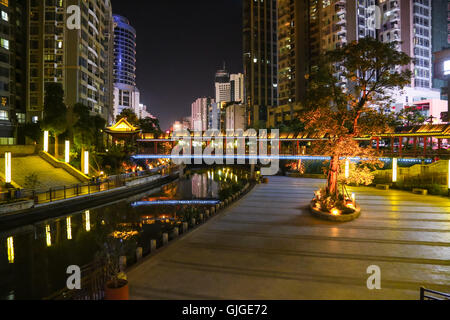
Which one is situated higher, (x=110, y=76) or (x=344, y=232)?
(x=110, y=76)

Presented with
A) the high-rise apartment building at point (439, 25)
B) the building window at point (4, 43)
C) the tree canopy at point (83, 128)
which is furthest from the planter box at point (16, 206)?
the high-rise apartment building at point (439, 25)

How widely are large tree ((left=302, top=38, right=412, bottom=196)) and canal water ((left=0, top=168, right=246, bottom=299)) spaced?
9842 mm

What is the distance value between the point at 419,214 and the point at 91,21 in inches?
2275

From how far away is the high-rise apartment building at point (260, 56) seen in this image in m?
102

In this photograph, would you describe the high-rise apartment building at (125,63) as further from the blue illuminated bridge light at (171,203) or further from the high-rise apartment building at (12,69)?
the blue illuminated bridge light at (171,203)

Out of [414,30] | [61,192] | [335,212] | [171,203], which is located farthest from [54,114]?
[414,30]

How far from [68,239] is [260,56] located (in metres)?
100

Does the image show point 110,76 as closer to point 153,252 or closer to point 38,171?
point 38,171

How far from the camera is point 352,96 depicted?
670 inches

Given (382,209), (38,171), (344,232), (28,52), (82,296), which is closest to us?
(82,296)

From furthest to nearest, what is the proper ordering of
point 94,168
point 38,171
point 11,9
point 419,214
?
point 11,9, point 94,168, point 38,171, point 419,214

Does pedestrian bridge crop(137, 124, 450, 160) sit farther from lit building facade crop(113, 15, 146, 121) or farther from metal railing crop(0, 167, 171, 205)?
lit building facade crop(113, 15, 146, 121)

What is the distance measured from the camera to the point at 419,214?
55.3ft
